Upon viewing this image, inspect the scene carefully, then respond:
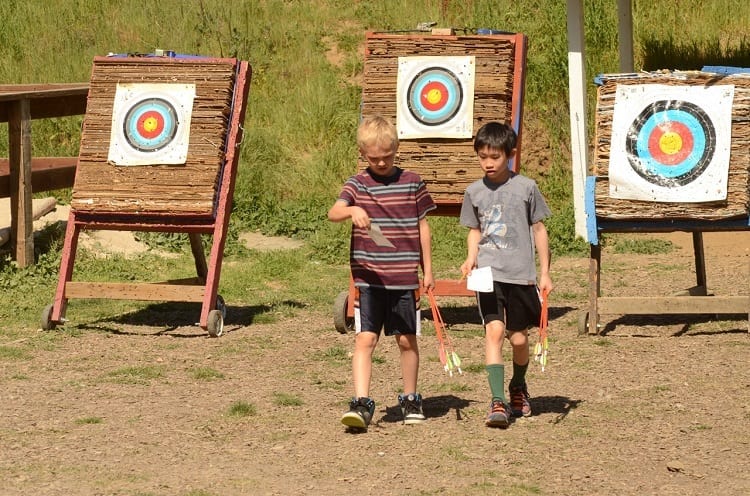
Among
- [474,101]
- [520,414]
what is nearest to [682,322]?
[474,101]

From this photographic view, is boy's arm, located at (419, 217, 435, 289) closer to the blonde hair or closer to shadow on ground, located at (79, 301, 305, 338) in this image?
the blonde hair

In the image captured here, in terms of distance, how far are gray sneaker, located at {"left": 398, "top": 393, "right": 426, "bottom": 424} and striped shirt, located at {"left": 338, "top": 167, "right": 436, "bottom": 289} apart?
56 cm

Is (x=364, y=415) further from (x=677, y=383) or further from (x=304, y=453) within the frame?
(x=677, y=383)

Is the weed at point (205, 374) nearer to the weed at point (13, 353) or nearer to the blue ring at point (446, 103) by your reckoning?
the weed at point (13, 353)

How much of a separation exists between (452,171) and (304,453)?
3.99m

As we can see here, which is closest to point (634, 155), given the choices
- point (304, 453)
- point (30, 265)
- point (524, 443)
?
point (524, 443)

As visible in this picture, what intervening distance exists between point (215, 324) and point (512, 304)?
3204 mm

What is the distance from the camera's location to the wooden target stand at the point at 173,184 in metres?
9.20

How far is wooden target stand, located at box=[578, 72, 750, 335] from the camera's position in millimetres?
8852

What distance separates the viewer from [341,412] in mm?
6789

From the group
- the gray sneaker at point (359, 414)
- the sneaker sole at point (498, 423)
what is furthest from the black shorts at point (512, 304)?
the gray sneaker at point (359, 414)

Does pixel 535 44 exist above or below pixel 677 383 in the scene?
above

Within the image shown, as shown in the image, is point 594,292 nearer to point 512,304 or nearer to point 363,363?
point 512,304

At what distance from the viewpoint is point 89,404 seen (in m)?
7.08
